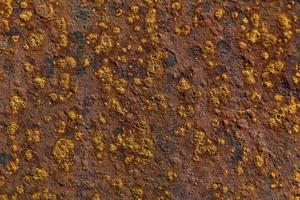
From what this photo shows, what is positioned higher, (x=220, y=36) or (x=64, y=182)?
(x=220, y=36)

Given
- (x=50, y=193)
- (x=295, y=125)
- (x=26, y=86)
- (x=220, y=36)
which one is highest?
(x=220, y=36)

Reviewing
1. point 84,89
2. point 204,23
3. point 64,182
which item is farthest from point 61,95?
point 204,23

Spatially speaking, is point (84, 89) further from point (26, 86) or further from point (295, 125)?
point (295, 125)

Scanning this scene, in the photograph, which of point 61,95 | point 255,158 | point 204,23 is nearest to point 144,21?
point 204,23

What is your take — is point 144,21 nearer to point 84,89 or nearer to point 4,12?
point 84,89

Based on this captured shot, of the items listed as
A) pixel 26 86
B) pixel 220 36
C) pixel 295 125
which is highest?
pixel 220 36
